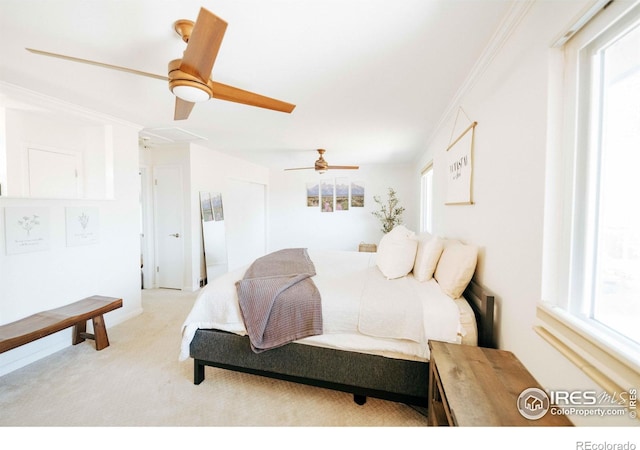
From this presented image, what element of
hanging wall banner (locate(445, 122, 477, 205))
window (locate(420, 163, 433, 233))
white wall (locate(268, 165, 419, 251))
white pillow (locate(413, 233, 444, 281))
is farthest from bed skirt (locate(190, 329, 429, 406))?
white wall (locate(268, 165, 419, 251))

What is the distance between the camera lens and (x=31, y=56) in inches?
65.9

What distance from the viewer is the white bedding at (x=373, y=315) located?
1512 millimetres

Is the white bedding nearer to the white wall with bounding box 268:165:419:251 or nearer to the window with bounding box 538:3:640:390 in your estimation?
the window with bounding box 538:3:640:390

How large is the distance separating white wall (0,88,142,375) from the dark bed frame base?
1.47 m

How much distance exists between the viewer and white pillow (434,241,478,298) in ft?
5.52

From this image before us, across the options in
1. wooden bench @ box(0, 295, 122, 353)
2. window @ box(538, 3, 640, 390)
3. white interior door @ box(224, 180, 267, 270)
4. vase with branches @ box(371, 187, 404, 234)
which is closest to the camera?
window @ box(538, 3, 640, 390)

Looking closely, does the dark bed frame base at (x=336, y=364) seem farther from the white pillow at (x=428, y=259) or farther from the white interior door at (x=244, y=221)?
the white interior door at (x=244, y=221)

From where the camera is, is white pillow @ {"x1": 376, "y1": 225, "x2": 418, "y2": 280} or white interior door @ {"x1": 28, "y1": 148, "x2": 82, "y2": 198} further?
white interior door @ {"x1": 28, "y1": 148, "x2": 82, "y2": 198}

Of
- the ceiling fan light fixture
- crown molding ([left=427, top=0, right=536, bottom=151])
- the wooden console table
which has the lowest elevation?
the wooden console table

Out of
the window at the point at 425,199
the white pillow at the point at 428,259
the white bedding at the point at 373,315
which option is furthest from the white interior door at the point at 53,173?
the window at the point at 425,199

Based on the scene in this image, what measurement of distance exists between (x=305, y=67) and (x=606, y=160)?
1635mm

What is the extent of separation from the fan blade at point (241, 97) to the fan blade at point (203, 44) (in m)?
0.11

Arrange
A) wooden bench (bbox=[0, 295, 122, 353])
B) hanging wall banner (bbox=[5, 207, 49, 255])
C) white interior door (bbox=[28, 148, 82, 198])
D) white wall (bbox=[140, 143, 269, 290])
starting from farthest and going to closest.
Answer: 1. white wall (bbox=[140, 143, 269, 290])
2. white interior door (bbox=[28, 148, 82, 198])
3. hanging wall banner (bbox=[5, 207, 49, 255])
4. wooden bench (bbox=[0, 295, 122, 353])

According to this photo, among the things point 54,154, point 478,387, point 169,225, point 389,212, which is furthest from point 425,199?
point 54,154
